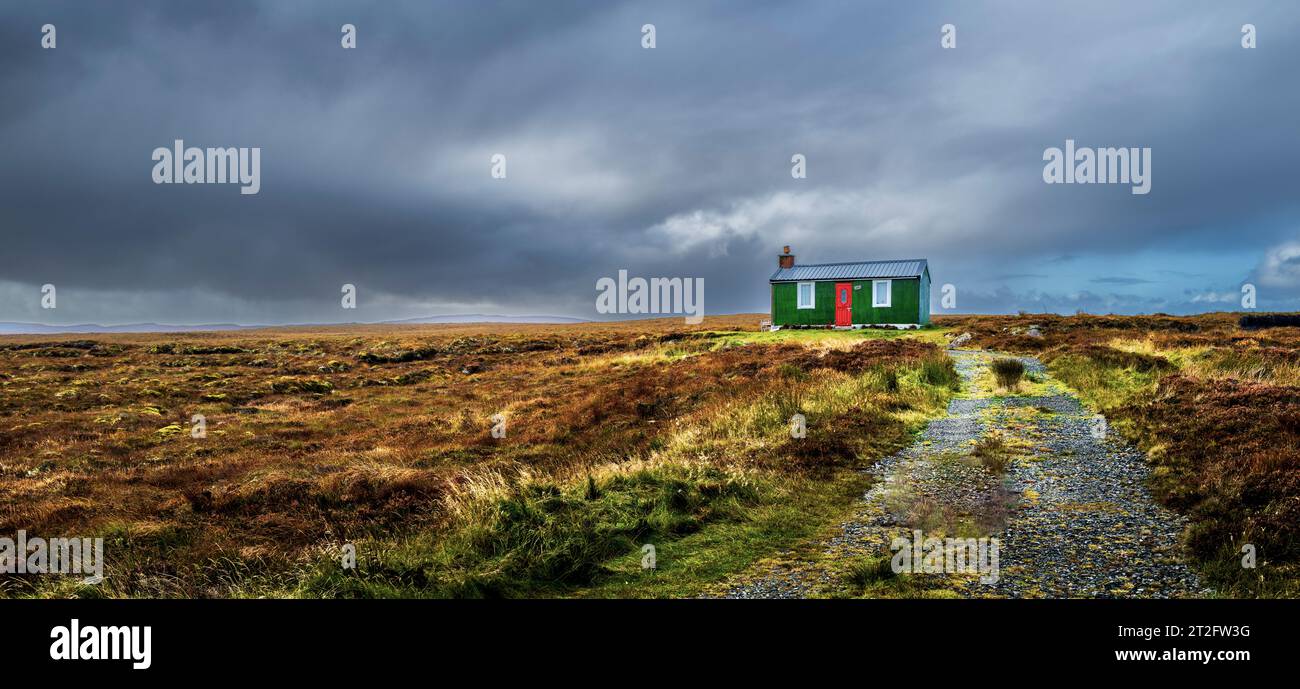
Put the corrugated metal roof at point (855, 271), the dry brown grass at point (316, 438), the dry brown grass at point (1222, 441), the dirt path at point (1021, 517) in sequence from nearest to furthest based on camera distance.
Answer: the dirt path at point (1021, 517) → the dry brown grass at point (1222, 441) → the dry brown grass at point (316, 438) → the corrugated metal roof at point (855, 271)

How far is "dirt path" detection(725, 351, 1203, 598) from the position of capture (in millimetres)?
6242

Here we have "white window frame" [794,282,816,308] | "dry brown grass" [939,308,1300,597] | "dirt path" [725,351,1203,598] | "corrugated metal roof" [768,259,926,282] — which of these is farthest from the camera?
"white window frame" [794,282,816,308]

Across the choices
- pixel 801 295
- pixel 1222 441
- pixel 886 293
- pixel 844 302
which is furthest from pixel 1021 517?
pixel 801 295

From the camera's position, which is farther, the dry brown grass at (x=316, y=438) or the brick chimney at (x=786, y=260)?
the brick chimney at (x=786, y=260)

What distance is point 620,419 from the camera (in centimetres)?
1942

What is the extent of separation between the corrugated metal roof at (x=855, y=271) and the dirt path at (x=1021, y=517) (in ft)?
107

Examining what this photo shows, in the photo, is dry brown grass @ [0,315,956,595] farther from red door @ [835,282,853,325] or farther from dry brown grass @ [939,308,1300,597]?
red door @ [835,282,853,325]

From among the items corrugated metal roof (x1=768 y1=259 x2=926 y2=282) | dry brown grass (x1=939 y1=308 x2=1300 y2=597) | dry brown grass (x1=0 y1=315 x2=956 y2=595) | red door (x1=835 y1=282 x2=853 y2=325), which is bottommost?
dry brown grass (x1=0 y1=315 x2=956 y2=595)

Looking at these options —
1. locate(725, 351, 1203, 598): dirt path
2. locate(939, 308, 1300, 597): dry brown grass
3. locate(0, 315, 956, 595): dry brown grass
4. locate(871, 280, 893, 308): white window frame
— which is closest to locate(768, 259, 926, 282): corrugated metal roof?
locate(871, 280, 893, 308): white window frame

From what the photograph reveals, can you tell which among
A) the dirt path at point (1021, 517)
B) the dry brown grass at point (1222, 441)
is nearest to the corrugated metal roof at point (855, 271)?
the dry brown grass at point (1222, 441)

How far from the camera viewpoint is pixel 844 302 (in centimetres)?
4653

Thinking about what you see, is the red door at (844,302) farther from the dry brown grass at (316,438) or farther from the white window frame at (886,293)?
the dry brown grass at (316,438)

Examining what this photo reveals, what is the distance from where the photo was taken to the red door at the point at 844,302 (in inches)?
1827

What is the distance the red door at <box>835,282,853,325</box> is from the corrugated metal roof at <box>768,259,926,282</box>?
0.69 metres
